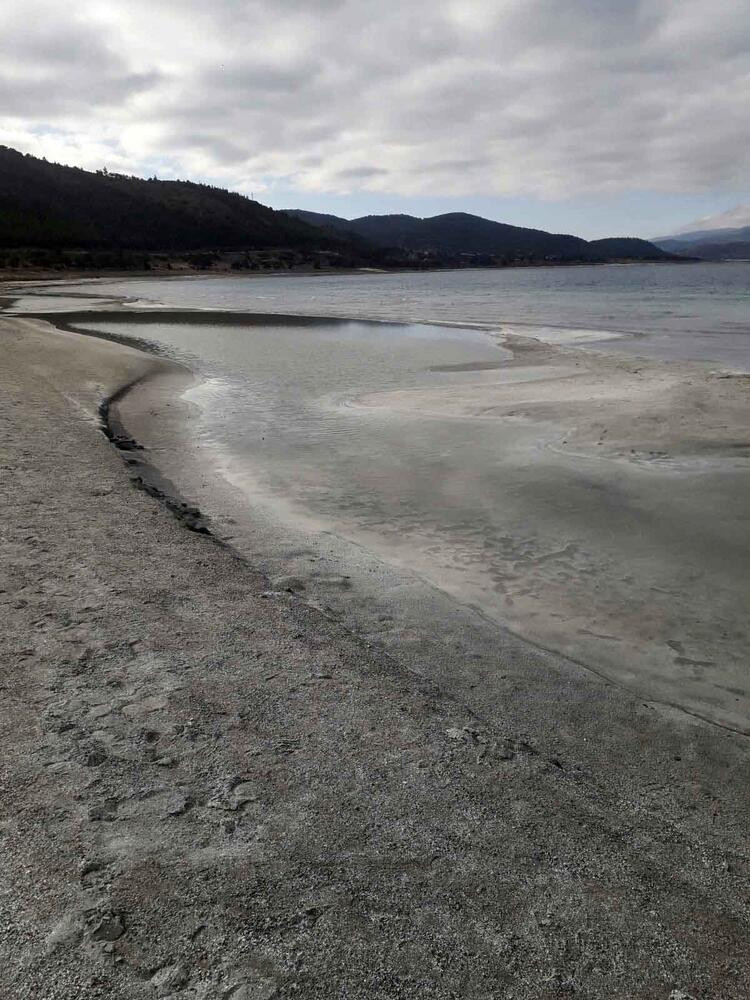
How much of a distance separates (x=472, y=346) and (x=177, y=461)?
632 inches

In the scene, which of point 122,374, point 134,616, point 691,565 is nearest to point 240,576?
point 134,616

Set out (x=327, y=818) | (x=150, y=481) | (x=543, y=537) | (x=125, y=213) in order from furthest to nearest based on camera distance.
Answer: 1. (x=125, y=213)
2. (x=150, y=481)
3. (x=543, y=537)
4. (x=327, y=818)

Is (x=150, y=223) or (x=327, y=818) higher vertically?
(x=150, y=223)

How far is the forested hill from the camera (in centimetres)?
10681

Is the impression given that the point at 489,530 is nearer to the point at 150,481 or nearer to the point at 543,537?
the point at 543,537

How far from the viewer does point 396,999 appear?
6.71ft

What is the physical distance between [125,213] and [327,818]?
498 feet

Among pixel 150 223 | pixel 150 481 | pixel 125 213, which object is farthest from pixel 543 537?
pixel 125 213

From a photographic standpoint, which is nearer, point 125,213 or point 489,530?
point 489,530

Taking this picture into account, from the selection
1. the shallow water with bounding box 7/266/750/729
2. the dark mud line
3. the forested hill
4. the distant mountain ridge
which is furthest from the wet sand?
the forested hill

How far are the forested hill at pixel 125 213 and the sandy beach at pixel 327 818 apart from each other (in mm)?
102738

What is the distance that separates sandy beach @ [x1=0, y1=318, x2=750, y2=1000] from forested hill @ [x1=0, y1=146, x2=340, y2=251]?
102738 millimetres

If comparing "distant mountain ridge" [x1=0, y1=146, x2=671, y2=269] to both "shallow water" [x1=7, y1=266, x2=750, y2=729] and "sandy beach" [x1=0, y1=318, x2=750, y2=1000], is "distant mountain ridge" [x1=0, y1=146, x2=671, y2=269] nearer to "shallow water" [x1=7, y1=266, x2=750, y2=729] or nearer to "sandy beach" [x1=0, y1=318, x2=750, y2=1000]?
"shallow water" [x1=7, y1=266, x2=750, y2=729]

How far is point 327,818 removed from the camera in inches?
108
